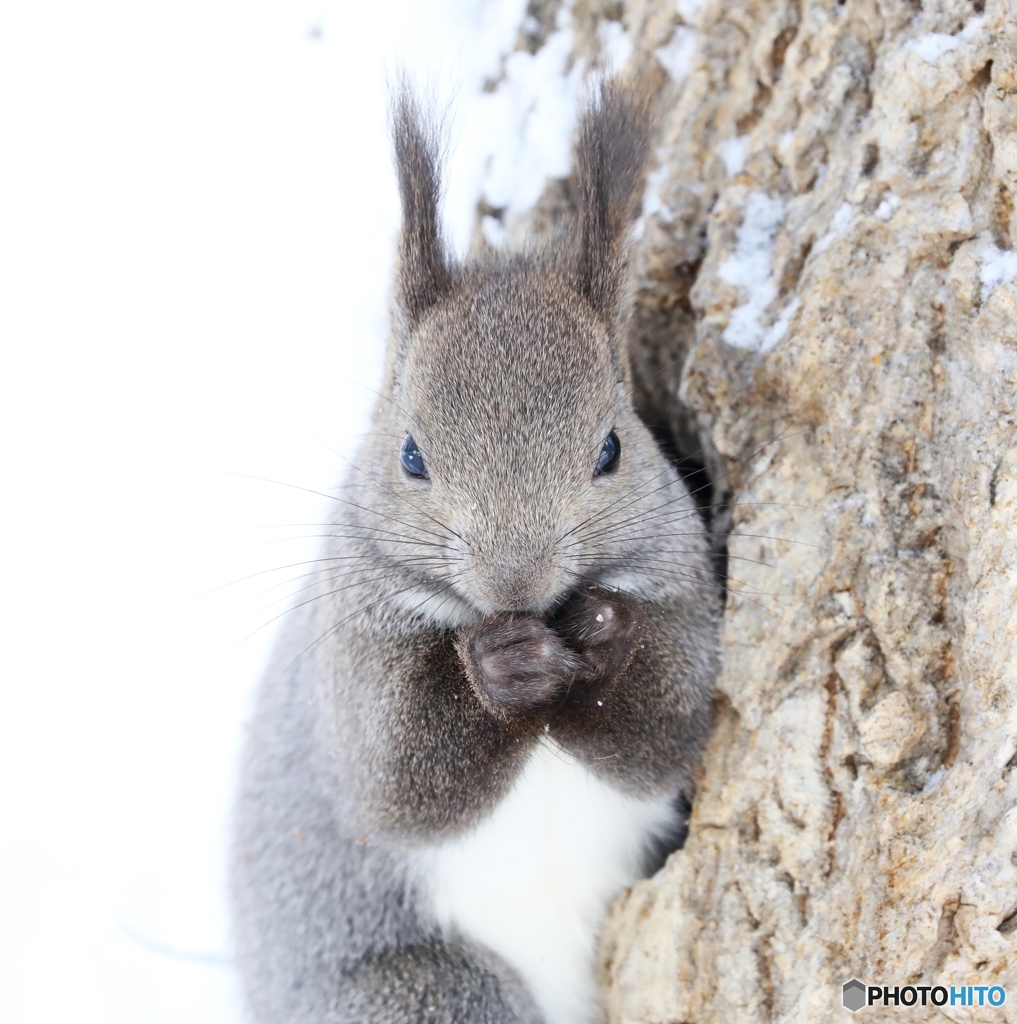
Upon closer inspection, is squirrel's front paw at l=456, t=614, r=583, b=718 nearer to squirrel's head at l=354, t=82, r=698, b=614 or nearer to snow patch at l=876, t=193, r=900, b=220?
squirrel's head at l=354, t=82, r=698, b=614

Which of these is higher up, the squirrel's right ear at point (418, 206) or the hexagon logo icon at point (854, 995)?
the squirrel's right ear at point (418, 206)

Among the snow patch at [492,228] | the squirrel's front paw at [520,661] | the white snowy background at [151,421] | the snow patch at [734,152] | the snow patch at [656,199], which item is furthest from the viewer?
the white snowy background at [151,421]

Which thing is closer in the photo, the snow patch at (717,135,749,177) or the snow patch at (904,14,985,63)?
the snow patch at (904,14,985,63)

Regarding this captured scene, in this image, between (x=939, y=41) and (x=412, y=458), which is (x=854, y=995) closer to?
(x=412, y=458)

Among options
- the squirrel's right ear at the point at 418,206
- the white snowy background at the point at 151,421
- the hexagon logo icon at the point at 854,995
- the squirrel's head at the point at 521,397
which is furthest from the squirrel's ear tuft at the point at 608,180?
the hexagon logo icon at the point at 854,995

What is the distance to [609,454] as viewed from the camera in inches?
106

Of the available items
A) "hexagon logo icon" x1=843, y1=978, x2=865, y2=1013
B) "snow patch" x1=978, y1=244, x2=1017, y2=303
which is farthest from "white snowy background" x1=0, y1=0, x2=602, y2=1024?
"hexagon logo icon" x1=843, y1=978, x2=865, y2=1013

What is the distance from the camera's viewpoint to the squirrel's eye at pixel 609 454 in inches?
104

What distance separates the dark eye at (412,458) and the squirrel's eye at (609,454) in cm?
44

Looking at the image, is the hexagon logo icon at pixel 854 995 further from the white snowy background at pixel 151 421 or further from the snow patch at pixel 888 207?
the white snowy background at pixel 151 421

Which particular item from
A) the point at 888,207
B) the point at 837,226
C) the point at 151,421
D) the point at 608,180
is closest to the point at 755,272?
the point at 837,226

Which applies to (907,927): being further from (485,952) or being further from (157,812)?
(157,812)

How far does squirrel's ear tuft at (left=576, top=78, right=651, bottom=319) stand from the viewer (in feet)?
9.04

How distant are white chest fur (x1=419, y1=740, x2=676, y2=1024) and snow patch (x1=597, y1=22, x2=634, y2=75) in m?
2.39
